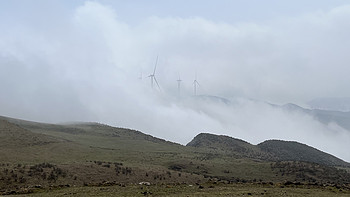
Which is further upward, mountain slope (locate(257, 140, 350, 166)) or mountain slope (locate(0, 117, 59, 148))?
mountain slope (locate(257, 140, 350, 166))


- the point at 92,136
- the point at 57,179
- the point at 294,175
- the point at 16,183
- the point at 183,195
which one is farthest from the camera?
the point at 92,136

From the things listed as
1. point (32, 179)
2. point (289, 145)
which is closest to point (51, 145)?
point (32, 179)

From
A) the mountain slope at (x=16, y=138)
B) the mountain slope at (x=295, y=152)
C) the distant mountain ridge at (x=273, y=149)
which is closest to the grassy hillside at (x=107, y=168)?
the mountain slope at (x=16, y=138)

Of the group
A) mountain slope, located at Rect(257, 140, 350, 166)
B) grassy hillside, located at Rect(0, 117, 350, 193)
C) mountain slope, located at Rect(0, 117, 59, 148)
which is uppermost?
mountain slope, located at Rect(257, 140, 350, 166)

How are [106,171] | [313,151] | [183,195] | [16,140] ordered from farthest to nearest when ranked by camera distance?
1. [313,151]
2. [16,140]
3. [106,171]
4. [183,195]

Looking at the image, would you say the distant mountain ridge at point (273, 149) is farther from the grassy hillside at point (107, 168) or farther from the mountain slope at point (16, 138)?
the mountain slope at point (16, 138)

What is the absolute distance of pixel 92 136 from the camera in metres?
114

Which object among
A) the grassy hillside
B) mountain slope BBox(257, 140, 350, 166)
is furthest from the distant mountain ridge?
the grassy hillside

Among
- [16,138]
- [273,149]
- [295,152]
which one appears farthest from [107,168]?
[295,152]

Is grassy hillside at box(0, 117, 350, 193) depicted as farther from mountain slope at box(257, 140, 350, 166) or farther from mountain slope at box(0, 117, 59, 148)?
Result: mountain slope at box(257, 140, 350, 166)

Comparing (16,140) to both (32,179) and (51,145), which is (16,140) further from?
(32,179)

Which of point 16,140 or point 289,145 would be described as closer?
point 16,140

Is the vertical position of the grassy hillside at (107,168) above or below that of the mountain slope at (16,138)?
below

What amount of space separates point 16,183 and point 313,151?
407ft
